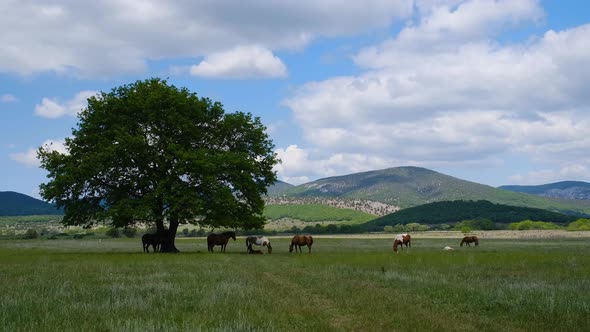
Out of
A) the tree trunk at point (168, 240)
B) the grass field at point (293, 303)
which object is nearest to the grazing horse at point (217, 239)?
the tree trunk at point (168, 240)

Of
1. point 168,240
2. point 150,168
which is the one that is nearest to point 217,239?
point 168,240

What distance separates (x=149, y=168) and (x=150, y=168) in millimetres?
93

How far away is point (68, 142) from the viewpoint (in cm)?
4512

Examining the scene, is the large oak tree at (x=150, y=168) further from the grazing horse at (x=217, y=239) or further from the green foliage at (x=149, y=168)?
the grazing horse at (x=217, y=239)

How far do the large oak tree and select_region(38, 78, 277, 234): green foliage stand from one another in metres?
0.08

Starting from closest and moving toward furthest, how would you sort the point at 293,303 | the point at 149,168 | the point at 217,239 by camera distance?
the point at 293,303 < the point at 149,168 < the point at 217,239

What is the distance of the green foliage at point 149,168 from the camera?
42.0 metres

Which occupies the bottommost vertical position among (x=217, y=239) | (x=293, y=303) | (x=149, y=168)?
(x=293, y=303)

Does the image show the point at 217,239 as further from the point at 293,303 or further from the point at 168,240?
the point at 293,303

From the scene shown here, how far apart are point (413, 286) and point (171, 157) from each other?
2900 centimetres

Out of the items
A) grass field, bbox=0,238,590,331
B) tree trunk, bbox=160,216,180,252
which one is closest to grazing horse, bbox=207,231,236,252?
tree trunk, bbox=160,216,180,252

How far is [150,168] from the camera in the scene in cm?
4484

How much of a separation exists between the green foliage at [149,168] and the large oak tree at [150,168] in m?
0.08

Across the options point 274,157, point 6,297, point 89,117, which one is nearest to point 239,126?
point 274,157
